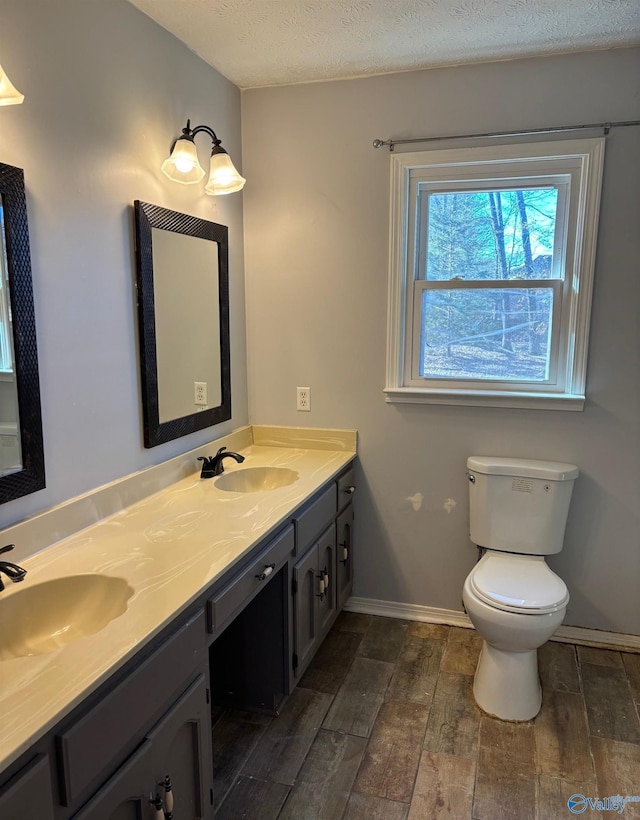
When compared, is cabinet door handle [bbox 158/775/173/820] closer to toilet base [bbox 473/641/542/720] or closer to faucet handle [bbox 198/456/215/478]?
faucet handle [bbox 198/456/215/478]

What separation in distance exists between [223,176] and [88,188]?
608mm

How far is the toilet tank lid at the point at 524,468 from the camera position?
241cm

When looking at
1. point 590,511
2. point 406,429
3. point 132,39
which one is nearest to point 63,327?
point 132,39

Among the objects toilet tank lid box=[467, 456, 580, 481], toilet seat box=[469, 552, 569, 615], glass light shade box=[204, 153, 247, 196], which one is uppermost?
glass light shade box=[204, 153, 247, 196]

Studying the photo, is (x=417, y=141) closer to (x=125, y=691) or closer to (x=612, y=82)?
(x=612, y=82)

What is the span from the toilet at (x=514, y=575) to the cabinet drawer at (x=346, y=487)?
0.52m

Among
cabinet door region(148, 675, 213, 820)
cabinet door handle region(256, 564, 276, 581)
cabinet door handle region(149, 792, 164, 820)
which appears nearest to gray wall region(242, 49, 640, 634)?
cabinet door handle region(256, 564, 276, 581)

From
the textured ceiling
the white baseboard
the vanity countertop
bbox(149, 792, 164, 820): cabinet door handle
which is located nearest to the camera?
the vanity countertop

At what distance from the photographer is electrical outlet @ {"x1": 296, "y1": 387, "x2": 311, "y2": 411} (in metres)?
2.81

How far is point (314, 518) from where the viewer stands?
2.22m

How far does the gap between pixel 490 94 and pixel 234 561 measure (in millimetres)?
2079

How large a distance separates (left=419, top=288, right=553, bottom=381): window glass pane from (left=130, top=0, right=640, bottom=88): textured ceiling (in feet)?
3.03

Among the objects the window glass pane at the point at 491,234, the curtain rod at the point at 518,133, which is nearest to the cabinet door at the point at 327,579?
the window glass pane at the point at 491,234

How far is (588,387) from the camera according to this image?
2.46m
